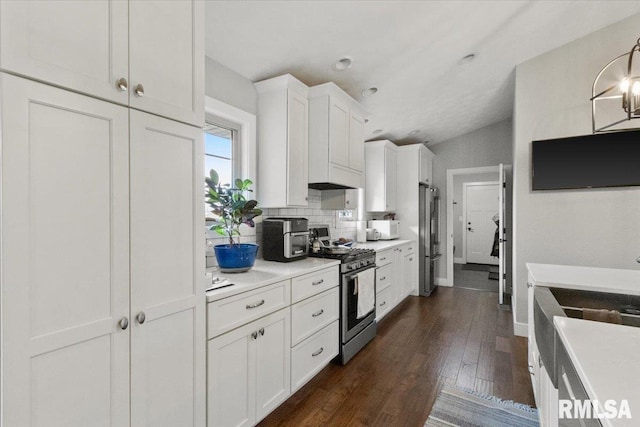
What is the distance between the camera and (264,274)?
2004 millimetres

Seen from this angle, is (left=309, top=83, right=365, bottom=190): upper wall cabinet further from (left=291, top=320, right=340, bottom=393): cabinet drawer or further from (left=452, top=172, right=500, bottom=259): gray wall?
(left=452, top=172, right=500, bottom=259): gray wall

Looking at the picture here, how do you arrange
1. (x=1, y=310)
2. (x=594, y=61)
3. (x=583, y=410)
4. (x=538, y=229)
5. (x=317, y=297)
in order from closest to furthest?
(x=583, y=410) → (x=1, y=310) → (x=317, y=297) → (x=594, y=61) → (x=538, y=229)

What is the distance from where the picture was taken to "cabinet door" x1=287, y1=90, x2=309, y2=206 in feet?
8.50

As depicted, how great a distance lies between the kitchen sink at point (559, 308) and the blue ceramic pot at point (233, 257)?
161cm

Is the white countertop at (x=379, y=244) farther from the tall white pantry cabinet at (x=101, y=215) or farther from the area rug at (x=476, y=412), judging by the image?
the tall white pantry cabinet at (x=101, y=215)

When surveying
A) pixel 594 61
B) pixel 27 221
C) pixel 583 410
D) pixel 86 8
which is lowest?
pixel 583 410

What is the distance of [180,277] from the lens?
1348 mm

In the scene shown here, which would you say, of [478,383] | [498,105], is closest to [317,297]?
[478,383]

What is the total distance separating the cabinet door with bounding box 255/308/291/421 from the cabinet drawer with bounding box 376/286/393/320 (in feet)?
5.67

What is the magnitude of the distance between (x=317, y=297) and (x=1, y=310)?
174 cm

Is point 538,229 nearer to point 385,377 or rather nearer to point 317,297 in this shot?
point 385,377

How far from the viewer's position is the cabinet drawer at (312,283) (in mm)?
2090

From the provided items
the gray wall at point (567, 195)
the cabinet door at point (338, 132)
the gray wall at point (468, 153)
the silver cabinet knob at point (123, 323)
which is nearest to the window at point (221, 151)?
the cabinet door at point (338, 132)

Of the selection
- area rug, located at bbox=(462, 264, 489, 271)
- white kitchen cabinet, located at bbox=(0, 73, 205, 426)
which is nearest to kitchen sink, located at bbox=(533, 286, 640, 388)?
white kitchen cabinet, located at bbox=(0, 73, 205, 426)
